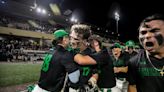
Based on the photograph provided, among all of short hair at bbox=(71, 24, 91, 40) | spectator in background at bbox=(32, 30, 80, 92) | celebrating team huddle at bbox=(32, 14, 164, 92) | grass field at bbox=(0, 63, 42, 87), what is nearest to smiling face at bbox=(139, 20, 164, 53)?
celebrating team huddle at bbox=(32, 14, 164, 92)

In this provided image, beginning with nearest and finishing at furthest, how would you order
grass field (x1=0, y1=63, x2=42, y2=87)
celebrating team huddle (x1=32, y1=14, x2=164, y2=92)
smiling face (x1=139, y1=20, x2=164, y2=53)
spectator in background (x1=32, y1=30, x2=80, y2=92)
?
smiling face (x1=139, y1=20, x2=164, y2=53)
celebrating team huddle (x1=32, y1=14, x2=164, y2=92)
spectator in background (x1=32, y1=30, x2=80, y2=92)
grass field (x1=0, y1=63, x2=42, y2=87)

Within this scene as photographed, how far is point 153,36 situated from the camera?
72.1 inches

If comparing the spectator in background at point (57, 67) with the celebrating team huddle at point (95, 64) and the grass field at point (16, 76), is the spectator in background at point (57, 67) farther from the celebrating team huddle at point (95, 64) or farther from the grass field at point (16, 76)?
the grass field at point (16, 76)

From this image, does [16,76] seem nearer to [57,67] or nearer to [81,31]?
[57,67]

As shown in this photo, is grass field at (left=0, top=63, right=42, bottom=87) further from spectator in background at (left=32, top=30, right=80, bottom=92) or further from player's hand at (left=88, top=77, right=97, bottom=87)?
player's hand at (left=88, top=77, right=97, bottom=87)

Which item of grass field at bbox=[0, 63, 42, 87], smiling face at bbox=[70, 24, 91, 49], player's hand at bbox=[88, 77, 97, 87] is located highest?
smiling face at bbox=[70, 24, 91, 49]

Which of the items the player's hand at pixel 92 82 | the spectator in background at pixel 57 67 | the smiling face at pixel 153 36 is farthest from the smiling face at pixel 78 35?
the smiling face at pixel 153 36

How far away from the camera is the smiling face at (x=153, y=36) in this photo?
5.96 ft

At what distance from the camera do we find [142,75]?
6.73 feet

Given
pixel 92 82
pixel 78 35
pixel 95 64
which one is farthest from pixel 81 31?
pixel 92 82

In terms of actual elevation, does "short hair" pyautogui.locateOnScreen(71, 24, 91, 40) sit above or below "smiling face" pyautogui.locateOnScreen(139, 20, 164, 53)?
above

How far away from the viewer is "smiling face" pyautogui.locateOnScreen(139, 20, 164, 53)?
1.82 metres

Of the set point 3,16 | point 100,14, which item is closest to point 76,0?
point 100,14

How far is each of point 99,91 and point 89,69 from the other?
2.28 ft
